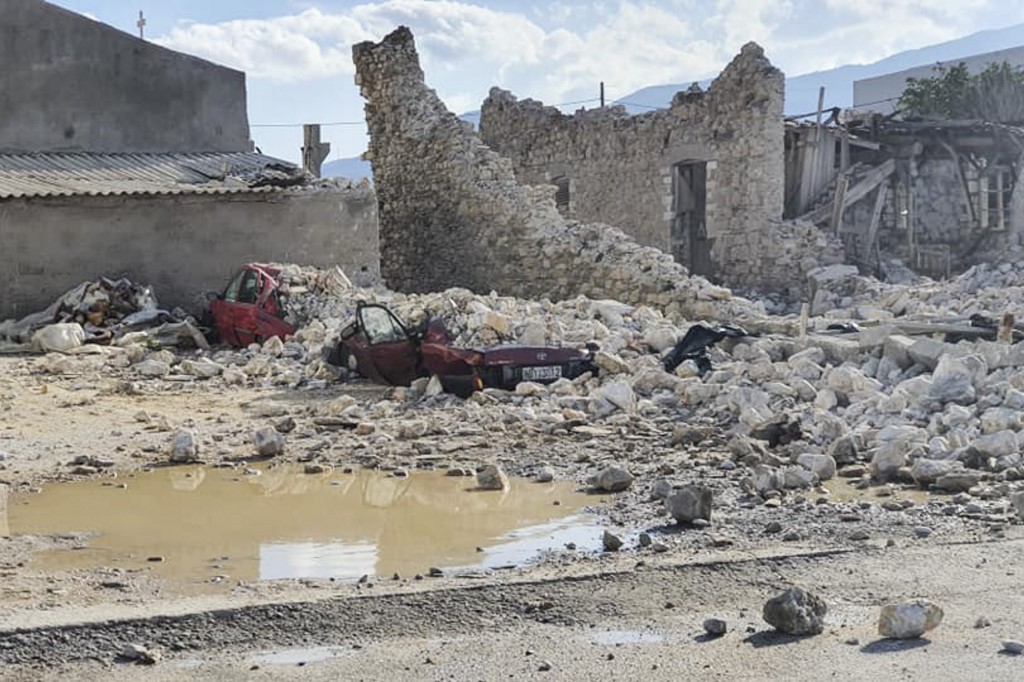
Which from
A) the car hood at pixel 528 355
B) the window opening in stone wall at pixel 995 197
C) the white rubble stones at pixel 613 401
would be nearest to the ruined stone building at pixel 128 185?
the car hood at pixel 528 355

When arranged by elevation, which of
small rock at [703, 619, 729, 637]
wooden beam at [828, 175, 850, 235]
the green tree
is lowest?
small rock at [703, 619, 729, 637]

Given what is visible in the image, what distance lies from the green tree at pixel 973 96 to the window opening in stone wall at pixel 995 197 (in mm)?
6475

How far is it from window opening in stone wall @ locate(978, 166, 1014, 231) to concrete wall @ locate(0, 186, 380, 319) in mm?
14307

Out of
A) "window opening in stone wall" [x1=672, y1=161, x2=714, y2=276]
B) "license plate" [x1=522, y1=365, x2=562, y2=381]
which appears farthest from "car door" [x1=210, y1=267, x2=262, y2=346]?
"window opening in stone wall" [x1=672, y1=161, x2=714, y2=276]

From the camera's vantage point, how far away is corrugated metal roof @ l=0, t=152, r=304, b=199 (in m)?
19.9

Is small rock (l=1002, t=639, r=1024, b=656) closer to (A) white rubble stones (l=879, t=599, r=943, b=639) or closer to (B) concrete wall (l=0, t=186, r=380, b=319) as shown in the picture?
(A) white rubble stones (l=879, t=599, r=943, b=639)

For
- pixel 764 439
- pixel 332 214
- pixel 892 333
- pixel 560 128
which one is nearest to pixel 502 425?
pixel 764 439

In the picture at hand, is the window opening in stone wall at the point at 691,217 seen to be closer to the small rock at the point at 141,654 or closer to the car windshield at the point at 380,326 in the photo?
the car windshield at the point at 380,326

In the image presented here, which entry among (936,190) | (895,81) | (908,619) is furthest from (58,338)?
(895,81)

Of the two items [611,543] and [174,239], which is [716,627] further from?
[174,239]

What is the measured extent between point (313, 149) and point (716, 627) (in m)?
27.3

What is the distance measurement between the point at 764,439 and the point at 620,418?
1.50 metres

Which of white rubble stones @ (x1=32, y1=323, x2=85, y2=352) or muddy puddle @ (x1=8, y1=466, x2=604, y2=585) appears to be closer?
muddy puddle @ (x1=8, y1=466, x2=604, y2=585)

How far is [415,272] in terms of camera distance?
25875 mm
